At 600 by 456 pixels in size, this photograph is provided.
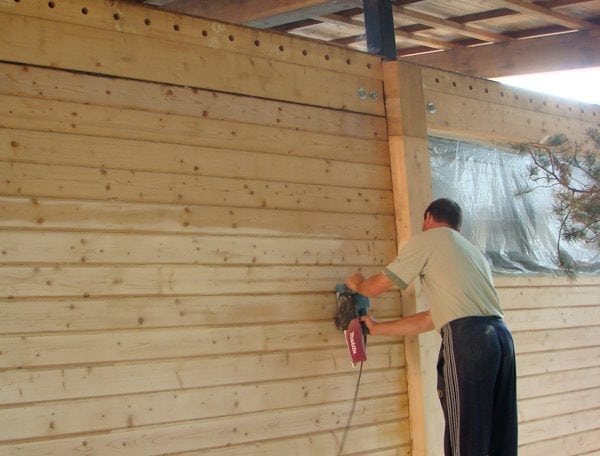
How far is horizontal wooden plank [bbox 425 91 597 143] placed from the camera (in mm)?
5320

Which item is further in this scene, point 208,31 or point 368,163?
point 368,163

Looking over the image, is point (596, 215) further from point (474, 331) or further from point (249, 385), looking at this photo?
point (249, 385)

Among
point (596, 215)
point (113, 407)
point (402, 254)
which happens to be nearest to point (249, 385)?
point (113, 407)

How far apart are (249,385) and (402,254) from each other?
1.04 metres

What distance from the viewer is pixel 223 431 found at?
3934 mm

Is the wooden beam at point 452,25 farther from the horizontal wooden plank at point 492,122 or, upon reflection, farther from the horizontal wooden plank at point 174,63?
the horizontal wooden plank at point 174,63

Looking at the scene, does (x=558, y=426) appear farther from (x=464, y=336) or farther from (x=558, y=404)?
(x=464, y=336)

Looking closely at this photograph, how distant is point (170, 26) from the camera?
4059 mm

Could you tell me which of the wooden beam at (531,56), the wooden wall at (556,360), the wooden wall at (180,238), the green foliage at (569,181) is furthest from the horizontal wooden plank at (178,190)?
the wooden beam at (531,56)

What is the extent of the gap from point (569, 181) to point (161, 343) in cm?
319

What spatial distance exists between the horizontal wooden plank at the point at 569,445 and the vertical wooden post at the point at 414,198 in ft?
3.50

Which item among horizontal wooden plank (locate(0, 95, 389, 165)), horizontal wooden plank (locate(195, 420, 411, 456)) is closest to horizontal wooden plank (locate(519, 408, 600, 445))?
horizontal wooden plank (locate(195, 420, 411, 456))

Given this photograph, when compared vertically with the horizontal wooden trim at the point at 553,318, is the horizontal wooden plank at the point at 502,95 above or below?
above

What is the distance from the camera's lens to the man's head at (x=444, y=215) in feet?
14.6
